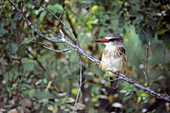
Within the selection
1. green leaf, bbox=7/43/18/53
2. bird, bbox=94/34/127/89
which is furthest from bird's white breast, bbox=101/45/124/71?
green leaf, bbox=7/43/18/53

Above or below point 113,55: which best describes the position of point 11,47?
above

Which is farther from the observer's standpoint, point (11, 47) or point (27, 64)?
point (27, 64)

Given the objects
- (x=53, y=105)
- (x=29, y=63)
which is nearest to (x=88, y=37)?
(x=29, y=63)

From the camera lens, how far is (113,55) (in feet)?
6.63

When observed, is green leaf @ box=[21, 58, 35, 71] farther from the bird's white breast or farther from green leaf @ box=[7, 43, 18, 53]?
the bird's white breast

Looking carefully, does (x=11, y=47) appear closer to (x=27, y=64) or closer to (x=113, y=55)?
(x=27, y=64)

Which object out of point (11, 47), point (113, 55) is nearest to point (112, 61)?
point (113, 55)

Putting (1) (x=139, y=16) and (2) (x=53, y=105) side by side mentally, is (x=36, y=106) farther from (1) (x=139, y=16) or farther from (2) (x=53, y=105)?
(1) (x=139, y=16)

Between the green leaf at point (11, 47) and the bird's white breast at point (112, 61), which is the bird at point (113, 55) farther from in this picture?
the green leaf at point (11, 47)

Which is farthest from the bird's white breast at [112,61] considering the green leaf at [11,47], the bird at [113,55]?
the green leaf at [11,47]

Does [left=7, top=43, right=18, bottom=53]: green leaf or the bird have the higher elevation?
[left=7, top=43, right=18, bottom=53]: green leaf

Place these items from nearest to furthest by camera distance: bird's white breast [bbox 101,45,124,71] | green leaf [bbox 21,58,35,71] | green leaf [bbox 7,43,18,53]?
bird's white breast [bbox 101,45,124,71]
green leaf [bbox 7,43,18,53]
green leaf [bbox 21,58,35,71]

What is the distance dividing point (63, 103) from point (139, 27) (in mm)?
1004

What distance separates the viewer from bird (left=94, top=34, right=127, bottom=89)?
1.96 metres
